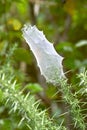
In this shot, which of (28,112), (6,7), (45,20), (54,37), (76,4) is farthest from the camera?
(45,20)

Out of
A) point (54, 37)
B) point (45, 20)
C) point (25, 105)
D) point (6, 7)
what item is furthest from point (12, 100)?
point (45, 20)

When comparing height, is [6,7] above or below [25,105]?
above

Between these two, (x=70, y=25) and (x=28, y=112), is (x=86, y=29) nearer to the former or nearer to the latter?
(x=70, y=25)

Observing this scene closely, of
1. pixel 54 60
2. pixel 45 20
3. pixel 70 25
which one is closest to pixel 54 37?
pixel 70 25

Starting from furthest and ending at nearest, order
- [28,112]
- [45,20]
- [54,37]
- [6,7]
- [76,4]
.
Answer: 1. [45,20]
2. [54,37]
3. [76,4]
4. [6,7]
5. [28,112]

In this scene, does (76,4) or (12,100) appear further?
(76,4)

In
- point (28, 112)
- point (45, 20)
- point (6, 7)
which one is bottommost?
point (28, 112)
